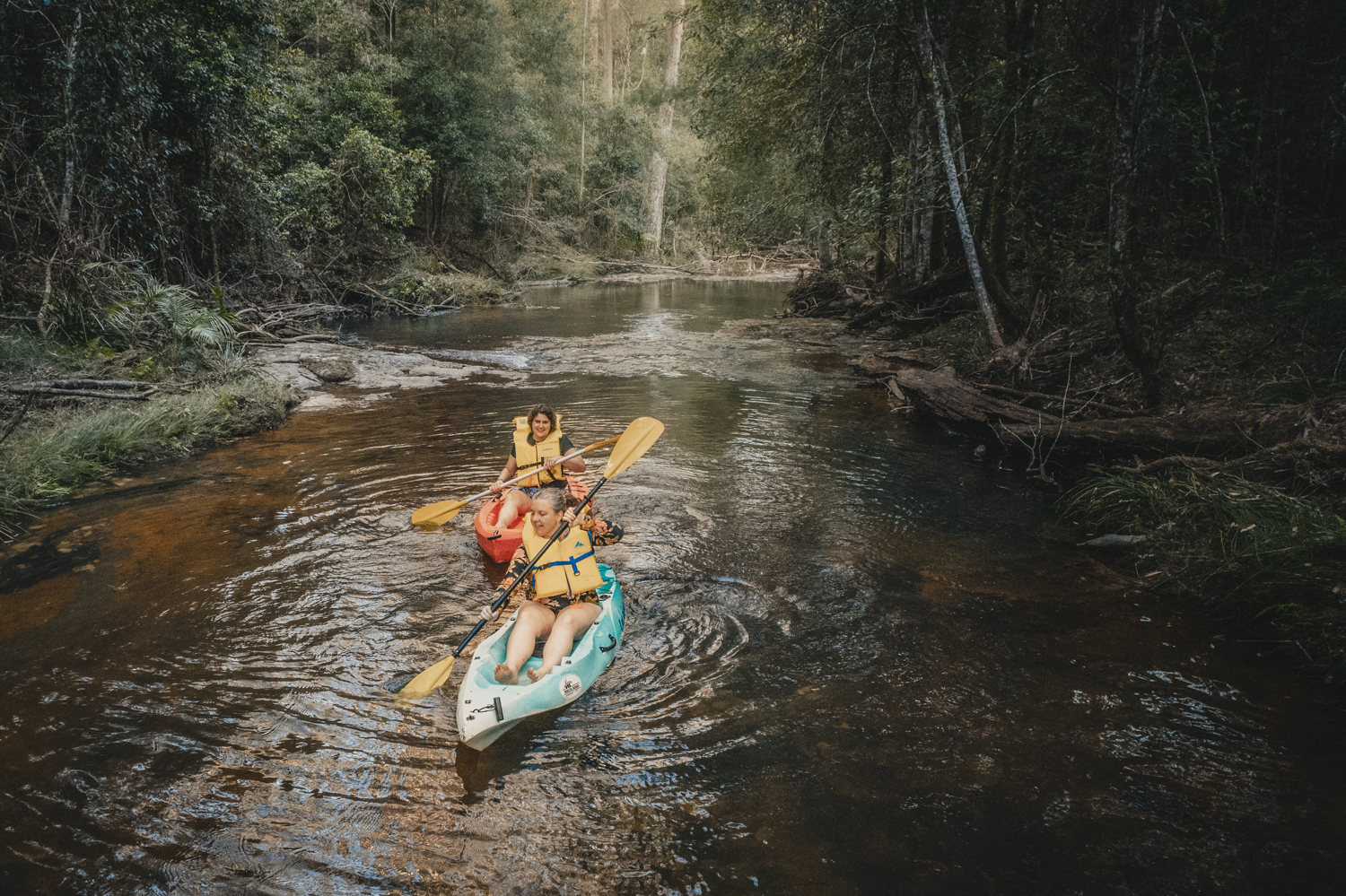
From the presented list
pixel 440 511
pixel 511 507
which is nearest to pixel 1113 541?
pixel 511 507

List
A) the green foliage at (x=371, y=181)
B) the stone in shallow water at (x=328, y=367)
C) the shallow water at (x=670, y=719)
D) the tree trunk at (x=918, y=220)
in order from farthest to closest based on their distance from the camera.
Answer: the green foliage at (x=371, y=181) < the stone in shallow water at (x=328, y=367) < the tree trunk at (x=918, y=220) < the shallow water at (x=670, y=719)

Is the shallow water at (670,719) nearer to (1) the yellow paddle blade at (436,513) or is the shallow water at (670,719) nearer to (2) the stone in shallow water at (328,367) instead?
(1) the yellow paddle blade at (436,513)

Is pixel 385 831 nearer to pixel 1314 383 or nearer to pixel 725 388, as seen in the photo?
pixel 1314 383

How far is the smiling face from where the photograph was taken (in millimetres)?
3838

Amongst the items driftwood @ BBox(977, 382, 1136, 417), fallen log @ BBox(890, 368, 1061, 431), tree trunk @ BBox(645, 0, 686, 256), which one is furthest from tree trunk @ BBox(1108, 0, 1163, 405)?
tree trunk @ BBox(645, 0, 686, 256)

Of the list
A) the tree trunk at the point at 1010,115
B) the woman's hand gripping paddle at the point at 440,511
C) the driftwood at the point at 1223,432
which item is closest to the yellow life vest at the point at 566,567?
the woman's hand gripping paddle at the point at 440,511

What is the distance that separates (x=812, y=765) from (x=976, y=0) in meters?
9.92

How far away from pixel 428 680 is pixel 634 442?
6.86 ft

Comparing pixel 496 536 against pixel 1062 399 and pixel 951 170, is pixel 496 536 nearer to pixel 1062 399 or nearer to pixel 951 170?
pixel 1062 399

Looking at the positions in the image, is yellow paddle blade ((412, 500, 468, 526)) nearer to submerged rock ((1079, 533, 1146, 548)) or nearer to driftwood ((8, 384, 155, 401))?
driftwood ((8, 384, 155, 401))

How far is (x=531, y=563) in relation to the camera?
3.74 meters

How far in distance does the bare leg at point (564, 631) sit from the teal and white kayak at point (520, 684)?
0.04 m

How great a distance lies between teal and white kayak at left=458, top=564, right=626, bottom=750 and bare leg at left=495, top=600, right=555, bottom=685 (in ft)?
0.17

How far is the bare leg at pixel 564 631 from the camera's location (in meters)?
3.31
